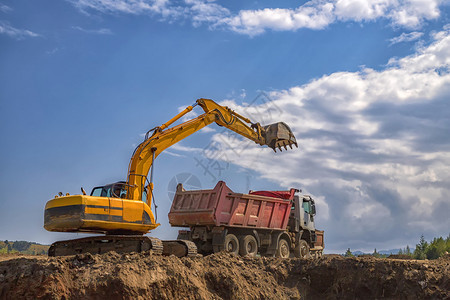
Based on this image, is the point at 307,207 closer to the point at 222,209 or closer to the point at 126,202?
the point at 222,209

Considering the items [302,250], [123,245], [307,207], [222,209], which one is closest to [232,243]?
[222,209]

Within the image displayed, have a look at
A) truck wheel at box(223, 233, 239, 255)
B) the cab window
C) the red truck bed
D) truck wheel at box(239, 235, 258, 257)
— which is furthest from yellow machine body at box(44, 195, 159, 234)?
the cab window

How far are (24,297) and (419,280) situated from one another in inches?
434

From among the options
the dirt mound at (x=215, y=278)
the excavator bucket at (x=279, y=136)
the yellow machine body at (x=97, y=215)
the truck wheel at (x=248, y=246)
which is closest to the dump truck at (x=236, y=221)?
the truck wheel at (x=248, y=246)

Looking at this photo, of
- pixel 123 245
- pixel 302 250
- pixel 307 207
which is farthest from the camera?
pixel 307 207

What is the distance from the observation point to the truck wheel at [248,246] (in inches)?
707

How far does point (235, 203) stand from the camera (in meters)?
17.9

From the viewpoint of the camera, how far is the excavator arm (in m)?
14.7

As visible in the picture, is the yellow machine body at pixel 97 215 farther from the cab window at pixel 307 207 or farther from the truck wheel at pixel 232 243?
the cab window at pixel 307 207

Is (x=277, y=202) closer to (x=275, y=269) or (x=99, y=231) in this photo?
(x=275, y=269)

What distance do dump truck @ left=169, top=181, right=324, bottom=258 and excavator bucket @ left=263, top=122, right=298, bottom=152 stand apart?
2.25m

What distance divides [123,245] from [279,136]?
34.4 ft

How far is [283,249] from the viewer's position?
2038cm

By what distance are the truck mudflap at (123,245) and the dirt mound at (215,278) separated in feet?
3.18
